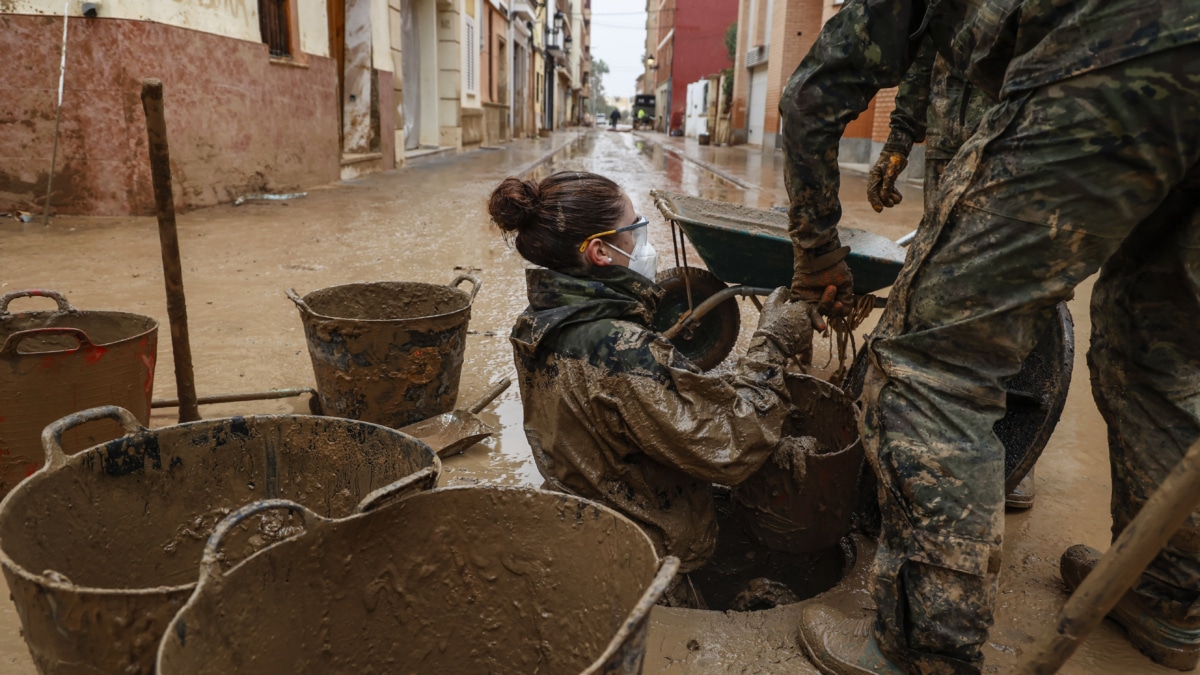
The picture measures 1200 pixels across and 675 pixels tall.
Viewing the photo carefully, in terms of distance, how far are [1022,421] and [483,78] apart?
2161cm

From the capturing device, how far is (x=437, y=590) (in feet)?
5.02

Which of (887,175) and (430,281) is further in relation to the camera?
(430,281)

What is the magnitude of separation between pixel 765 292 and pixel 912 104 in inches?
37.4

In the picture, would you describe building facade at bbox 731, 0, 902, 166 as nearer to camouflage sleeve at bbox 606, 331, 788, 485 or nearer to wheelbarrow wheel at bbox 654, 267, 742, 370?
wheelbarrow wheel at bbox 654, 267, 742, 370

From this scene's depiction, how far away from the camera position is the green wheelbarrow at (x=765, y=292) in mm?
2203

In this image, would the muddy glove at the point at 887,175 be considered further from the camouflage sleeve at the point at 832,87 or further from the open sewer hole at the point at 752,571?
the open sewer hole at the point at 752,571

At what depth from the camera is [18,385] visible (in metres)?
2.10

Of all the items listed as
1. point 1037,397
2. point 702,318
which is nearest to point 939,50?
point 1037,397

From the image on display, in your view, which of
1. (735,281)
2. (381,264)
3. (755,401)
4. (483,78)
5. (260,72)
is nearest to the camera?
(755,401)

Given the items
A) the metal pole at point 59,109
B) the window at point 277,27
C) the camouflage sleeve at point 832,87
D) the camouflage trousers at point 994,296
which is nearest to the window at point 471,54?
the window at point 277,27

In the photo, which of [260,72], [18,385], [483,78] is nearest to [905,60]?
[18,385]

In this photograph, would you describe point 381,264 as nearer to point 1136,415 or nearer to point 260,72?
point 260,72

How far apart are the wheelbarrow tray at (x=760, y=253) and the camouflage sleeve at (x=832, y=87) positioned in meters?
0.77

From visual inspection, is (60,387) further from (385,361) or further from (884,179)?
(884,179)
